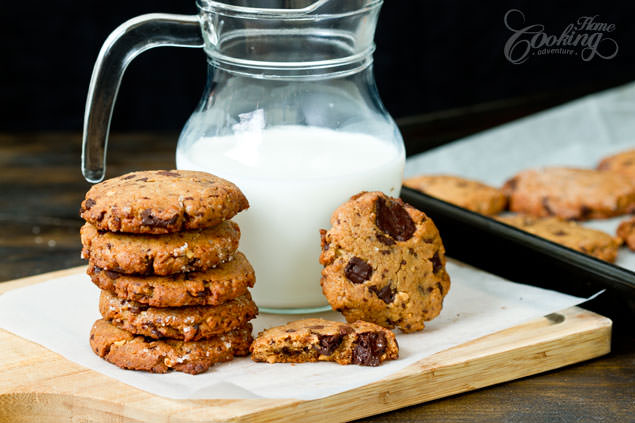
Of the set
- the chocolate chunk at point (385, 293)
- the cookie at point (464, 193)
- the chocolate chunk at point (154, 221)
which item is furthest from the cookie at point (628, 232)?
the chocolate chunk at point (154, 221)

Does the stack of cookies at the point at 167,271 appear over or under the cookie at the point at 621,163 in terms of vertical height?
over

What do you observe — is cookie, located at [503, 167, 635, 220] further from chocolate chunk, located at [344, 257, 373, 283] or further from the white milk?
chocolate chunk, located at [344, 257, 373, 283]

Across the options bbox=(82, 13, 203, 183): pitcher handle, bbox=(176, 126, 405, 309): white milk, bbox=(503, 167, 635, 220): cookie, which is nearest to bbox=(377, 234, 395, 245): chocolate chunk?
bbox=(176, 126, 405, 309): white milk

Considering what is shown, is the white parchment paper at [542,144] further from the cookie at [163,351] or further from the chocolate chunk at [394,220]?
the cookie at [163,351]

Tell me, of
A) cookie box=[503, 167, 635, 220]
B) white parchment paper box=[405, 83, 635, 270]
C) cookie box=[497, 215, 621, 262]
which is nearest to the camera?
cookie box=[497, 215, 621, 262]

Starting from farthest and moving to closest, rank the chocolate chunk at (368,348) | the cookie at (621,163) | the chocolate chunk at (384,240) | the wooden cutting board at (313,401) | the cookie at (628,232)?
the cookie at (621,163) → the cookie at (628,232) → the chocolate chunk at (384,240) → the chocolate chunk at (368,348) → the wooden cutting board at (313,401)

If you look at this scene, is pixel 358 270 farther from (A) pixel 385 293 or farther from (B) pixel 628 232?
(B) pixel 628 232

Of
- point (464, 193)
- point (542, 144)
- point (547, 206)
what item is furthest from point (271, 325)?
point (542, 144)
